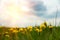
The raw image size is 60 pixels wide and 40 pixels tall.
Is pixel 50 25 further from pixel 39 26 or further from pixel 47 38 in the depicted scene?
pixel 47 38

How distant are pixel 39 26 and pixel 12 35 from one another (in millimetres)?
711

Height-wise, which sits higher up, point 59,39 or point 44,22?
point 44,22

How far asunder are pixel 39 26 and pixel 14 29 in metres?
0.66

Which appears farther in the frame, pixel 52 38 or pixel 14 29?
pixel 14 29

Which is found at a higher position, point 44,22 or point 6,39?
point 44,22

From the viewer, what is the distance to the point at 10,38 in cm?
440

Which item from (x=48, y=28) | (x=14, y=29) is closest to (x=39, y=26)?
(x=48, y=28)

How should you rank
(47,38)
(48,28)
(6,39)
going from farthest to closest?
(48,28)
(6,39)
(47,38)

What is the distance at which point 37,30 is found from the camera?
450cm

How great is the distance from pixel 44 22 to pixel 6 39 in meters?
0.96

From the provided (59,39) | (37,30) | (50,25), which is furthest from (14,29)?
(59,39)

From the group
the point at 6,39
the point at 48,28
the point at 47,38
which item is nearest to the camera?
the point at 47,38

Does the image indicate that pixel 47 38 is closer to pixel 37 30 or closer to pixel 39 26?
pixel 37 30

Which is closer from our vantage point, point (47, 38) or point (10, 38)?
point (47, 38)
